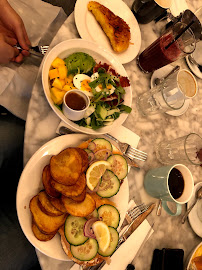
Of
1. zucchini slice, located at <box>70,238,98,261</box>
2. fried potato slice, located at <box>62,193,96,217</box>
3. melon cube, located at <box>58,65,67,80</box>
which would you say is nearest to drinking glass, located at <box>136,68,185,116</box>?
melon cube, located at <box>58,65,67,80</box>

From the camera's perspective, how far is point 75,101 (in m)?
1.24

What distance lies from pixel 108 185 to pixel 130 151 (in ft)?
0.96

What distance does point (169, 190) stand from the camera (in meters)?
1.26

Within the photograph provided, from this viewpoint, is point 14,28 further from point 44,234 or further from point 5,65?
point 44,234

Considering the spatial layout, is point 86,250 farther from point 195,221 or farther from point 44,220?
point 195,221

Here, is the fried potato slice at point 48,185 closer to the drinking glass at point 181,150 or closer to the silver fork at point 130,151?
the silver fork at point 130,151

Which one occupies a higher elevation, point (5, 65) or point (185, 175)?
point (185, 175)

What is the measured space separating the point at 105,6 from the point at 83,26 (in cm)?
27

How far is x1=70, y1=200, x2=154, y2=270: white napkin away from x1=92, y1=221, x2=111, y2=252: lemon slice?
0.22 m

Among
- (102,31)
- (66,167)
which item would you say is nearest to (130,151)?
(66,167)

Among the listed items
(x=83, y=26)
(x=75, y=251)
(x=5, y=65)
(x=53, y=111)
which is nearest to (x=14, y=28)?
(x=5, y=65)

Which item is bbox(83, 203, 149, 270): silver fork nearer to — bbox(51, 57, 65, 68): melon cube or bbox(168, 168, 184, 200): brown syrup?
bbox(168, 168, 184, 200): brown syrup

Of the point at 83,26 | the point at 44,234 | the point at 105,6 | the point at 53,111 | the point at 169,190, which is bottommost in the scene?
the point at 44,234

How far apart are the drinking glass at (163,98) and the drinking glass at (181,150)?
20cm
